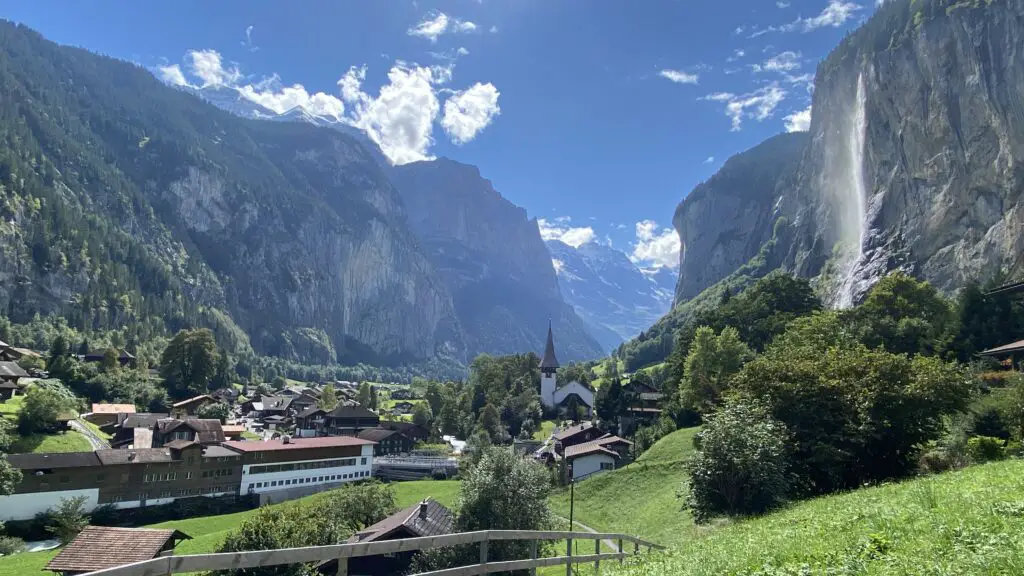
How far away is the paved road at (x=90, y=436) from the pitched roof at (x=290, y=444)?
38.8 feet

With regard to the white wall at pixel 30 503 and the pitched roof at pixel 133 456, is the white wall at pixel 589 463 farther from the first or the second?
the white wall at pixel 30 503

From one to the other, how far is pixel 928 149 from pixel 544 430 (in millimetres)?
85949

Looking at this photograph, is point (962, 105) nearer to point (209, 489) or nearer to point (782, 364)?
point (782, 364)

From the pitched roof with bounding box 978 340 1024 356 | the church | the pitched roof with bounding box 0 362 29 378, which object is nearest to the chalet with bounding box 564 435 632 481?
the pitched roof with bounding box 978 340 1024 356

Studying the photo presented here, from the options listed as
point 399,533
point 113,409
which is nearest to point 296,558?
point 399,533

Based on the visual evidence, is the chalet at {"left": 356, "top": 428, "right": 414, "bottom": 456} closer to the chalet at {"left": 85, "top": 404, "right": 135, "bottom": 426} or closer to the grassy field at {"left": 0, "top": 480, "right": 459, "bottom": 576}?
the grassy field at {"left": 0, "top": 480, "right": 459, "bottom": 576}

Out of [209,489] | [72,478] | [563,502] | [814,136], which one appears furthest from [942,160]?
[72,478]

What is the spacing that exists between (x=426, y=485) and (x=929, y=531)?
65610 mm

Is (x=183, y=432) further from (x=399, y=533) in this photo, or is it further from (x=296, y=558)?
(x=296, y=558)

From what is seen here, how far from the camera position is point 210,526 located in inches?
2095

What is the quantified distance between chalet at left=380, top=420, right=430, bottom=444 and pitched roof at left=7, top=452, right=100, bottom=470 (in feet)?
144

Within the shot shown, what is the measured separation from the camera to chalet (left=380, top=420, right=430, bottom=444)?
9225 cm

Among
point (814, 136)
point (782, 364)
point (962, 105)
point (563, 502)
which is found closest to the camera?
point (782, 364)

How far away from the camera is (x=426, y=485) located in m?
69.0
